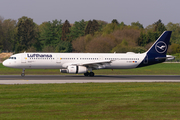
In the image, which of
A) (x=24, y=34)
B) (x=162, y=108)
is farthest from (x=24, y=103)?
(x=24, y=34)

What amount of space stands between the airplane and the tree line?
48345 mm

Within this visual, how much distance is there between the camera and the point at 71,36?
143875 mm

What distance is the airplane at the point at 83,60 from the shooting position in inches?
1555

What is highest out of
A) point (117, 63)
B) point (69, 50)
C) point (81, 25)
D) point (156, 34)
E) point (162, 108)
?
point (81, 25)

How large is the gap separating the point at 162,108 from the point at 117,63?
89.9 feet

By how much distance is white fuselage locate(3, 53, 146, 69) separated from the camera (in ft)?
130

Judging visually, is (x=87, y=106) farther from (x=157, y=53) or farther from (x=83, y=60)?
(x=157, y=53)

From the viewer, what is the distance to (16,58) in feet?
130

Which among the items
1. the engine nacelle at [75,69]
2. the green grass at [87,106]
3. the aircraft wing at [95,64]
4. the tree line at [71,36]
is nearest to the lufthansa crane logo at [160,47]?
the aircraft wing at [95,64]

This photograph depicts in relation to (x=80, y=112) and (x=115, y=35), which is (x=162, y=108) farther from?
(x=115, y=35)

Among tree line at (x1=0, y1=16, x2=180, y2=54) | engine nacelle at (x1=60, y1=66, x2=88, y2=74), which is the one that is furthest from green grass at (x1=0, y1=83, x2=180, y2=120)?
tree line at (x1=0, y1=16, x2=180, y2=54)

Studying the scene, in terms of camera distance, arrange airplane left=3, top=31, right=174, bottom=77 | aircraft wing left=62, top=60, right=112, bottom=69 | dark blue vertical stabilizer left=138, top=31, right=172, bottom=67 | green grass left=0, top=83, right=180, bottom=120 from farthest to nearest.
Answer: dark blue vertical stabilizer left=138, top=31, right=172, bottom=67, aircraft wing left=62, top=60, right=112, bottom=69, airplane left=3, top=31, right=174, bottom=77, green grass left=0, top=83, right=180, bottom=120

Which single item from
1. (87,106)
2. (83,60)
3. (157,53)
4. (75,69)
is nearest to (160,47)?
(157,53)

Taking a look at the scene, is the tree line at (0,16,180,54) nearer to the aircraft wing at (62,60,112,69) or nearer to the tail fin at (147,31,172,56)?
the tail fin at (147,31,172,56)
